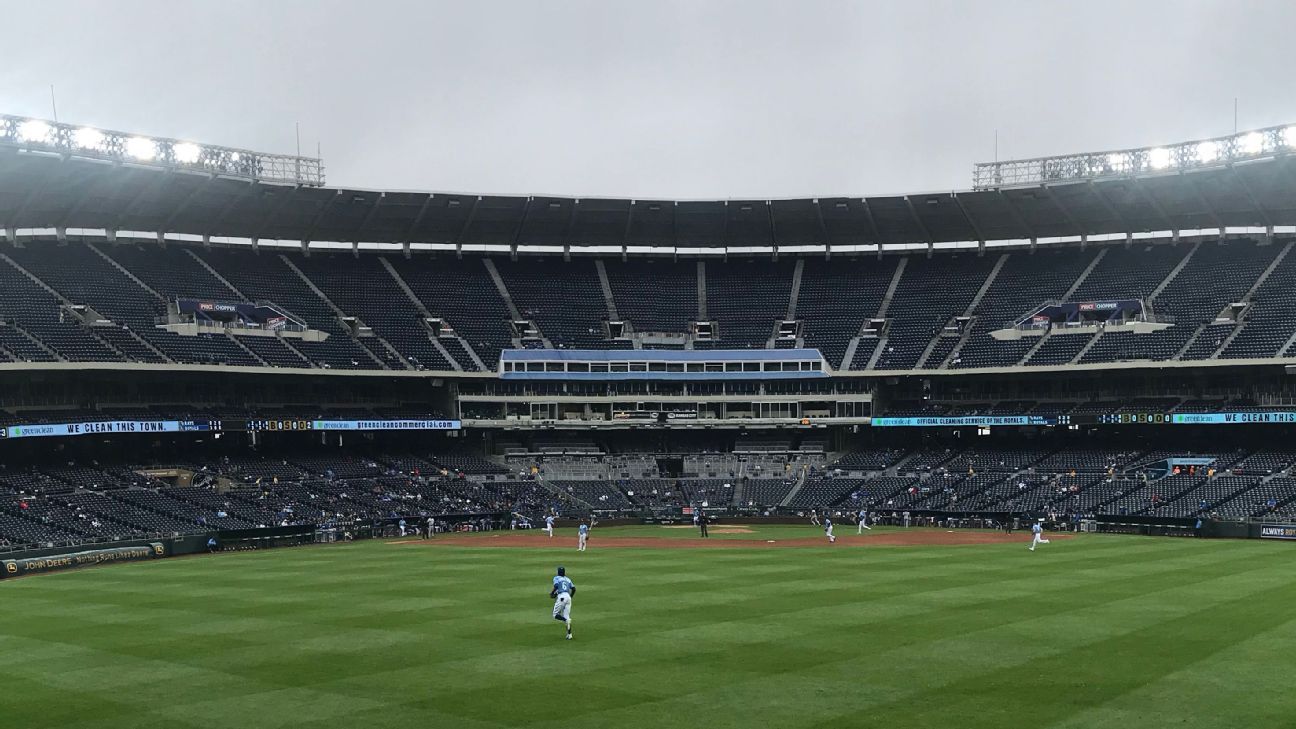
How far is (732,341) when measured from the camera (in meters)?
98.0

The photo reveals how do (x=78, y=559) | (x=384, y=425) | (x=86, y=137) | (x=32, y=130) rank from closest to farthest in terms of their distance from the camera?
(x=78, y=559), (x=32, y=130), (x=86, y=137), (x=384, y=425)

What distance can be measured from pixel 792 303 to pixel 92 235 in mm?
57984

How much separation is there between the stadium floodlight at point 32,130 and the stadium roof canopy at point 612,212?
111cm

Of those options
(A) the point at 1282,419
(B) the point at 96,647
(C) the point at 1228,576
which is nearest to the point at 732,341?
(A) the point at 1282,419

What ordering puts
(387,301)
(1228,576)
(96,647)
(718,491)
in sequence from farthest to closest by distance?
(387,301), (718,491), (1228,576), (96,647)

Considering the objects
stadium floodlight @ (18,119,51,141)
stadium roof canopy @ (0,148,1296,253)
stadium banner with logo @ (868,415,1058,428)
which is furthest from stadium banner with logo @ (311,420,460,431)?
stadium banner with logo @ (868,415,1058,428)

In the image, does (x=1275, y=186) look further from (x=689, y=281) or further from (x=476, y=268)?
(x=476, y=268)

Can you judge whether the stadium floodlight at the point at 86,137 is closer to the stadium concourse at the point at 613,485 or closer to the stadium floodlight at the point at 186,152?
the stadium floodlight at the point at 186,152

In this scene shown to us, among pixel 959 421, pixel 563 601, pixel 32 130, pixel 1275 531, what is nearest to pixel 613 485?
pixel 959 421

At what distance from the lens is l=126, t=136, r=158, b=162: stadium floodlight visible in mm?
76750

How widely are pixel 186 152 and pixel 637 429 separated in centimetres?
4140

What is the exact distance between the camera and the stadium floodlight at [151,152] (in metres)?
71.0

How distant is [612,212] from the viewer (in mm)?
98500

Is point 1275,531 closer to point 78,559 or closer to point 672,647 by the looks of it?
point 672,647
